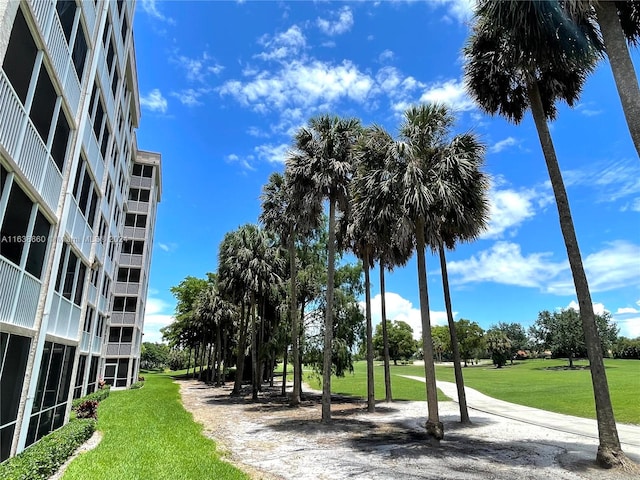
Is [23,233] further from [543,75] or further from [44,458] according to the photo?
[543,75]

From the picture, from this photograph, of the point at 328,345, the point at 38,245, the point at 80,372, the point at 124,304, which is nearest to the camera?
the point at 38,245

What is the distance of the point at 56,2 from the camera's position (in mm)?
9688

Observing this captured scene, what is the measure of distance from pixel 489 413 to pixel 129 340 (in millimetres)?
31639

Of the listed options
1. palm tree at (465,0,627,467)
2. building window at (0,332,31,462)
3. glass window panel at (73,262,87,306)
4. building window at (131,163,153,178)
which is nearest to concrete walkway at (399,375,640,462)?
palm tree at (465,0,627,467)

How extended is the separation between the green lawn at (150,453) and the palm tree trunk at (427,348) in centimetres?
686

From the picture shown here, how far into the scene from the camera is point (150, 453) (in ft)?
34.9

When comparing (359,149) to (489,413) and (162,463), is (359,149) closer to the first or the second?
(162,463)

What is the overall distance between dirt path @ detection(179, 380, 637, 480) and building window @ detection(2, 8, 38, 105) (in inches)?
407

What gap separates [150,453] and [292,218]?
14826 millimetres

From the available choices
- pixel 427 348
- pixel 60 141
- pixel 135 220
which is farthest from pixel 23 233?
pixel 135 220

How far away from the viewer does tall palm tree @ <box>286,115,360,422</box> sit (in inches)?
741

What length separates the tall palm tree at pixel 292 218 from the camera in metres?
20.1

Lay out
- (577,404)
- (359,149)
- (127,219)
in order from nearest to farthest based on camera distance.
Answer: (359,149), (577,404), (127,219)

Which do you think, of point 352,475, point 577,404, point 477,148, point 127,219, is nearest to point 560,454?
point 352,475
